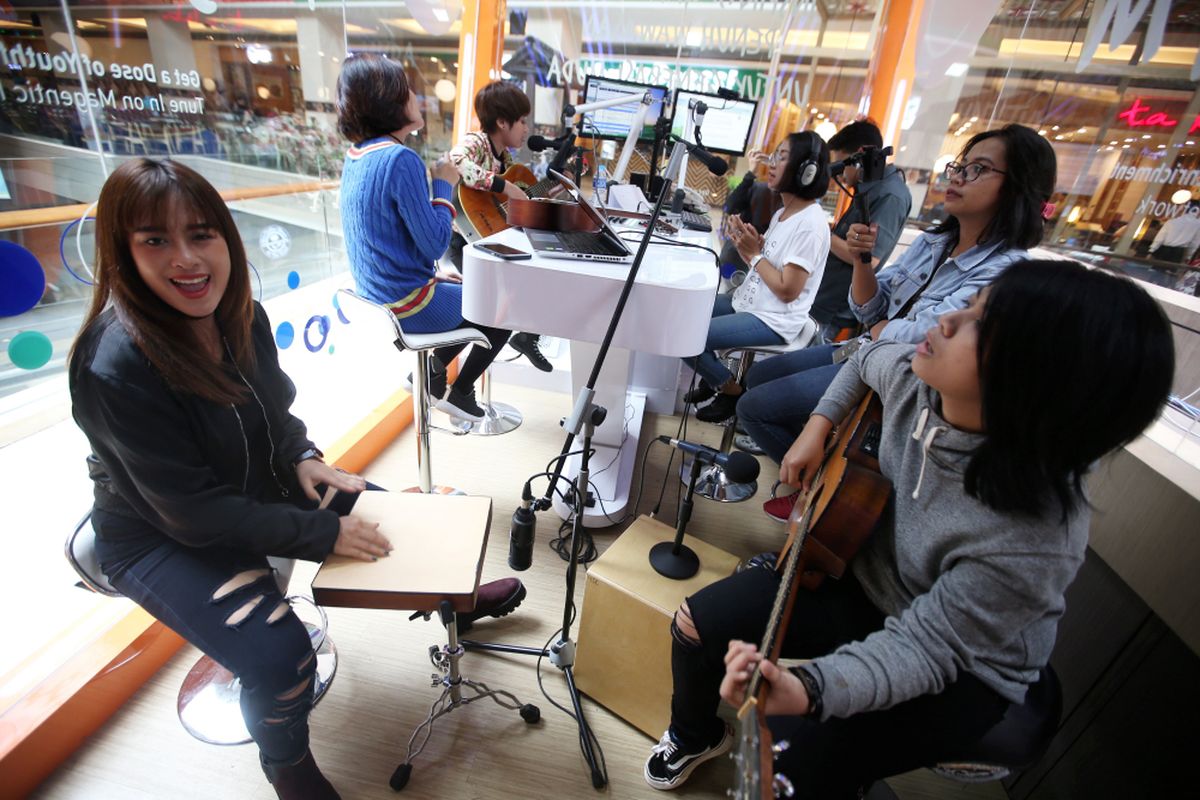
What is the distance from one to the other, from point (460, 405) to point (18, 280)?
158cm

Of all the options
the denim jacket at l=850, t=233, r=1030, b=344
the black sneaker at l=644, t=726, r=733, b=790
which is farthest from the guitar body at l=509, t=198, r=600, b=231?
the black sneaker at l=644, t=726, r=733, b=790

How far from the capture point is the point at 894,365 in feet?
3.65

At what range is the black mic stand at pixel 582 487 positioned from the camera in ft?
3.17

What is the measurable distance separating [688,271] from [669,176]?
0.31 m

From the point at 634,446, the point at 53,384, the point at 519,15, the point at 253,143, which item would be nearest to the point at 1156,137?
the point at 634,446

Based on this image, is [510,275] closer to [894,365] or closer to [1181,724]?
[894,365]

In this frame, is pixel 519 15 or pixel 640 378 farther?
pixel 519 15

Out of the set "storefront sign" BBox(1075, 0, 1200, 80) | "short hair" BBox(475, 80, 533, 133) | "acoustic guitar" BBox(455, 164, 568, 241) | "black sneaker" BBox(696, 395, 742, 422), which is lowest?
"black sneaker" BBox(696, 395, 742, 422)

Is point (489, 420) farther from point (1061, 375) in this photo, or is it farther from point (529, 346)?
point (1061, 375)

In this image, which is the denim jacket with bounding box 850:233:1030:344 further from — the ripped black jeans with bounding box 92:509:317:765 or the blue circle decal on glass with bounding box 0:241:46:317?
the blue circle decal on glass with bounding box 0:241:46:317

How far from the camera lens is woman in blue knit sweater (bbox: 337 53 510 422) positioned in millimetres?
1618

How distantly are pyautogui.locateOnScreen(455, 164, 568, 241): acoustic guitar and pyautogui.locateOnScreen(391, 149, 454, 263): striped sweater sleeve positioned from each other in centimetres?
→ 49

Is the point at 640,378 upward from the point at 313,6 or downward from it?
downward

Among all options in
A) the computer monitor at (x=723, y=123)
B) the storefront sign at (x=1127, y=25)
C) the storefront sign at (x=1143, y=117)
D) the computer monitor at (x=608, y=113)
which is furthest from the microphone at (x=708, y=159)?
the storefront sign at (x=1127, y=25)
